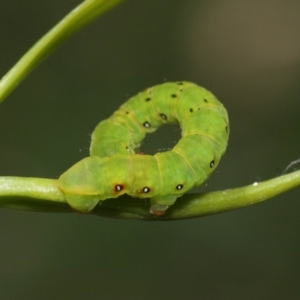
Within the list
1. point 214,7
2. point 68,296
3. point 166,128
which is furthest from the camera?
point 214,7

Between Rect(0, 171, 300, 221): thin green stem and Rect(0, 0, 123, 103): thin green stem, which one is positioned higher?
Rect(0, 0, 123, 103): thin green stem

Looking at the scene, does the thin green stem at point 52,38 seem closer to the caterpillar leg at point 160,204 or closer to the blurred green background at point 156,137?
the caterpillar leg at point 160,204

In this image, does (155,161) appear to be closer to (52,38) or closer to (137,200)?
(137,200)

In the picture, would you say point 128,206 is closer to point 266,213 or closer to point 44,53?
point 44,53

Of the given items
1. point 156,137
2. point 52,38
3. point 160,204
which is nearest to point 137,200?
point 160,204

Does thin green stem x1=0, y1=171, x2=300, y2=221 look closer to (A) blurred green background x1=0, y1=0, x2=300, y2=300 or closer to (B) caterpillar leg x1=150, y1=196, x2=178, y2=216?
(B) caterpillar leg x1=150, y1=196, x2=178, y2=216

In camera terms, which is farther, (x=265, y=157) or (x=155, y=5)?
(x=155, y=5)

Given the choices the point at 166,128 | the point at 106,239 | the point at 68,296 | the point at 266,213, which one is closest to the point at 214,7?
the point at 166,128

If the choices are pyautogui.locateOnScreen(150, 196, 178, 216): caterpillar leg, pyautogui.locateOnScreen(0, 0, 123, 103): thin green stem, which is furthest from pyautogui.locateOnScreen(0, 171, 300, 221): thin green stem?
pyautogui.locateOnScreen(0, 0, 123, 103): thin green stem
